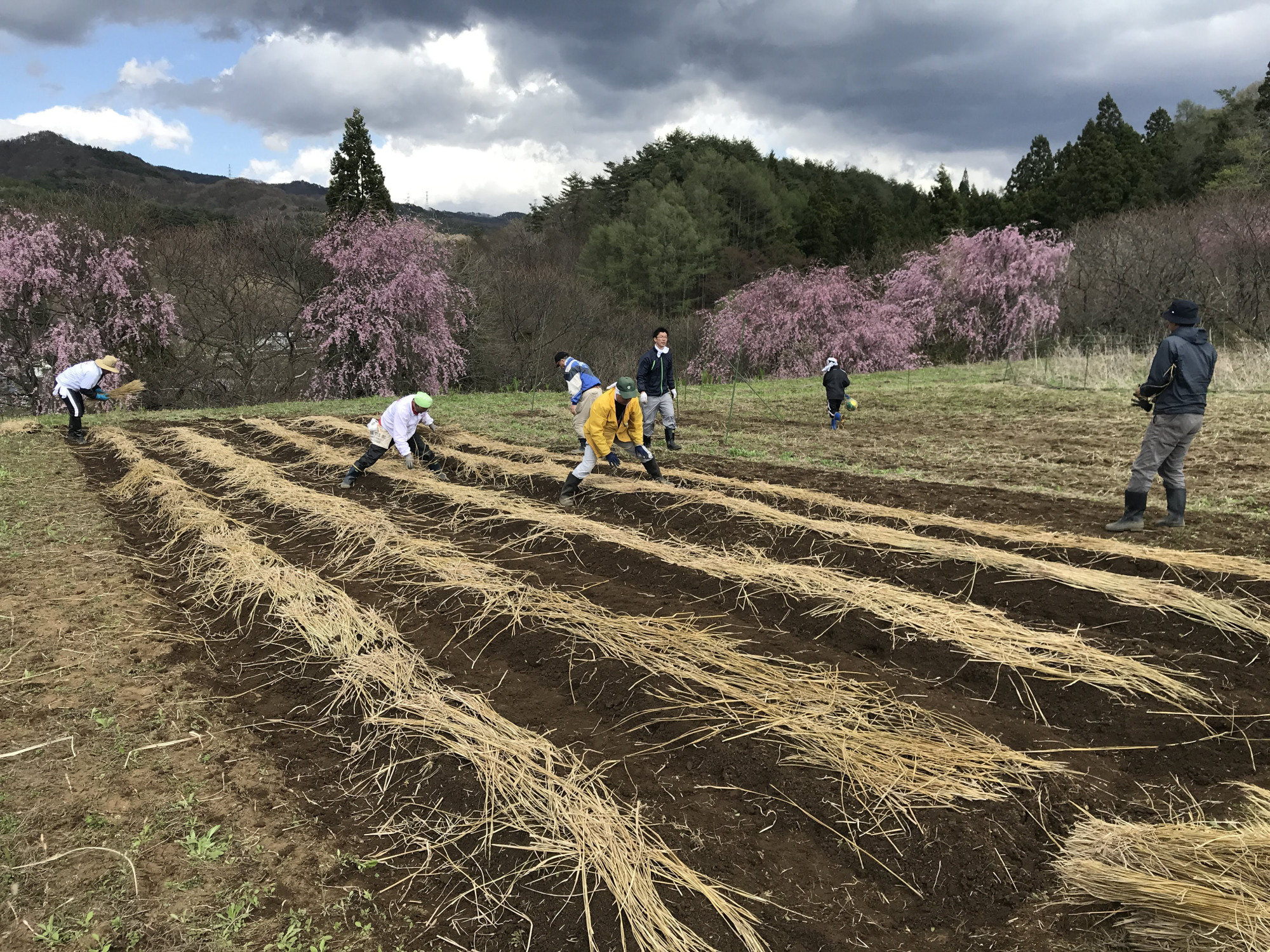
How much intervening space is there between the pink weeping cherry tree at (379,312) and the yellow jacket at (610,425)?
15.6 m

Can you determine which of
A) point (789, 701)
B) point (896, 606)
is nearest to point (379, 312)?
point (896, 606)

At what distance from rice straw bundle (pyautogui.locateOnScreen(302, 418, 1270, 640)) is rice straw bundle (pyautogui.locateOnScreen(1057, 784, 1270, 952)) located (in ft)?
6.85

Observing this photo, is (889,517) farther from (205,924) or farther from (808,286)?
(808,286)

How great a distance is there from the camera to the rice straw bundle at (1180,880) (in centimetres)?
203

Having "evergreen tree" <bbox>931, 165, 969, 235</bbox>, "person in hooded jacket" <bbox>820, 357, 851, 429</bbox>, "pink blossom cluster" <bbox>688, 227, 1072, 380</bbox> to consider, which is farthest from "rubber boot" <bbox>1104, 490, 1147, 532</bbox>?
"evergreen tree" <bbox>931, 165, 969, 235</bbox>

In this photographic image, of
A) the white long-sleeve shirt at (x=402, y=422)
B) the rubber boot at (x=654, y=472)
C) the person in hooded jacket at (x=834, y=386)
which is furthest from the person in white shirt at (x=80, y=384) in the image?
the person in hooded jacket at (x=834, y=386)

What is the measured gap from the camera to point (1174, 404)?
566 centimetres

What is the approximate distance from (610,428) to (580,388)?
4.74 ft

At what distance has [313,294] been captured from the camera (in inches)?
922

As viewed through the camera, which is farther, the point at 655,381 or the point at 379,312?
the point at 379,312

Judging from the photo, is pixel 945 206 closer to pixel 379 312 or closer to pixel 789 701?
pixel 379 312

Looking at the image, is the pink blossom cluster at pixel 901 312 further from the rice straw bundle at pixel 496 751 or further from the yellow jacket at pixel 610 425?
the rice straw bundle at pixel 496 751

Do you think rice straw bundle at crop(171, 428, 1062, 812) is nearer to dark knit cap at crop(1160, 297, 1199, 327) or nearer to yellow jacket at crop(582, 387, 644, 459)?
yellow jacket at crop(582, 387, 644, 459)

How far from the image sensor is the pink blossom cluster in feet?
83.7
